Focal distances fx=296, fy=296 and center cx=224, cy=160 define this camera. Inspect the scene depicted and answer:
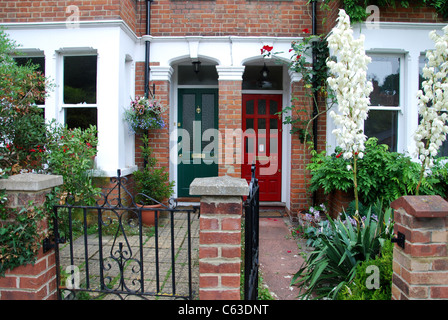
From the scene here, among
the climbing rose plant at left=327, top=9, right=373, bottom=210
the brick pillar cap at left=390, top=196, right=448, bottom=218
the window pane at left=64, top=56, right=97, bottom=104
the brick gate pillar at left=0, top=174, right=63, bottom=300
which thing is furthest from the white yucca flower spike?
the window pane at left=64, top=56, right=97, bottom=104

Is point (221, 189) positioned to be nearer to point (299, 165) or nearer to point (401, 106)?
point (299, 165)

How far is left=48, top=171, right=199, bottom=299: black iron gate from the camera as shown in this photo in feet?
6.48

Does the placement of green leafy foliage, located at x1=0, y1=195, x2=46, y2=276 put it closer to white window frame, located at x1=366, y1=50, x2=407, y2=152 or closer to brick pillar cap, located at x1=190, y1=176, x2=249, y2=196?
brick pillar cap, located at x1=190, y1=176, x2=249, y2=196

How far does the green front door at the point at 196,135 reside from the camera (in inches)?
244

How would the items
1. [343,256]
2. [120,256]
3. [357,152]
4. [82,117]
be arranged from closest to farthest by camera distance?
[120,256] → [343,256] → [357,152] → [82,117]

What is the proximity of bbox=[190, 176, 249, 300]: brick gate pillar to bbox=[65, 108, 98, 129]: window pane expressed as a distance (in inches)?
150

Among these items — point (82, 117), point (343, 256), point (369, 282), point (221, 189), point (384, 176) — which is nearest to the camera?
point (221, 189)

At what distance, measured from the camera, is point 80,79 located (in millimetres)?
4953

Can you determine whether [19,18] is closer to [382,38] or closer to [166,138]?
[166,138]

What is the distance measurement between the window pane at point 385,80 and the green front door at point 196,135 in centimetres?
299

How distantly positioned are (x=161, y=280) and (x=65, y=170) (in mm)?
1394

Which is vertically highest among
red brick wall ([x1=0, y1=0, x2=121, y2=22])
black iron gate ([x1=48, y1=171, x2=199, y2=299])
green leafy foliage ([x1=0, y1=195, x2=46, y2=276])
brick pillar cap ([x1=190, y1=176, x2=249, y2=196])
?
red brick wall ([x1=0, y1=0, x2=121, y2=22])

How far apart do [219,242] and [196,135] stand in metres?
4.55

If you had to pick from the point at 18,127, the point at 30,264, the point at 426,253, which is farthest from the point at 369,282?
the point at 18,127
